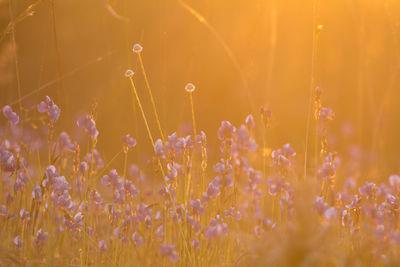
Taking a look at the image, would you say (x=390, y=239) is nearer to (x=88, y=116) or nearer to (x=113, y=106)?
(x=88, y=116)

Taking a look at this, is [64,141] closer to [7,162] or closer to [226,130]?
[7,162]

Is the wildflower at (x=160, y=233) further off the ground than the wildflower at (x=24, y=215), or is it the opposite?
the wildflower at (x=24, y=215)

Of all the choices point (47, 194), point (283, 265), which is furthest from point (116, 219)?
point (283, 265)

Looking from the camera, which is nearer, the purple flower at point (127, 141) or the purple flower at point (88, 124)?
the purple flower at point (88, 124)

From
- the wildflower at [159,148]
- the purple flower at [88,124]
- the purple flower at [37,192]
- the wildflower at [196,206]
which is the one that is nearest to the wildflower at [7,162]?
the purple flower at [37,192]

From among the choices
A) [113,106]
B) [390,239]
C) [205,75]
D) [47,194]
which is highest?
[205,75]

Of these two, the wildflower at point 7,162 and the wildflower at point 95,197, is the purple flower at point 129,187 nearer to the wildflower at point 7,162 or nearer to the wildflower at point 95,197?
the wildflower at point 95,197

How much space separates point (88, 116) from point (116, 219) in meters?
0.62

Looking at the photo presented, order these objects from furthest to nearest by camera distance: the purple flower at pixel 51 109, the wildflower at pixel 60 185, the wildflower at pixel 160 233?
the wildflower at pixel 160 233 → the purple flower at pixel 51 109 → the wildflower at pixel 60 185

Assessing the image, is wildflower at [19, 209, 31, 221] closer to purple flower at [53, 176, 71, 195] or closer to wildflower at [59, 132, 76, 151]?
purple flower at [53, 176, 71, 195]

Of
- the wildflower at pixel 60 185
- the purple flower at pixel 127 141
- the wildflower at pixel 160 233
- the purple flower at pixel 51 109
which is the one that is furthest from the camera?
the purple flower at pixel 127 141

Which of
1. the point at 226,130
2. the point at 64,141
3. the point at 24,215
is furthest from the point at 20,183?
the point at 226,130

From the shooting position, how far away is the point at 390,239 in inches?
66.4

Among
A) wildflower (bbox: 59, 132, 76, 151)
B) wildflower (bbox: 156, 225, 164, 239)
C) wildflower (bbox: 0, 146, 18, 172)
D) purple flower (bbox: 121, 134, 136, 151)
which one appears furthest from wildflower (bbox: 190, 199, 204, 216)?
wildflower (bbox: 0, 146, 18, 172)
